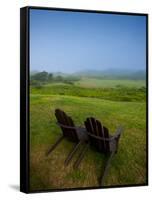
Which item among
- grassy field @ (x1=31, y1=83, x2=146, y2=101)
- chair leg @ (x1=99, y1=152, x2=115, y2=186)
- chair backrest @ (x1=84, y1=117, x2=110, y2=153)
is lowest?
chair leg @ (x1=99, y1=152, x2=115, y2=186)

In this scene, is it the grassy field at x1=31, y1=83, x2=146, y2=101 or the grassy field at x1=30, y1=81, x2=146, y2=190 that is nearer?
the grassy field at x1=30, y1=81, x2=146, y2=190

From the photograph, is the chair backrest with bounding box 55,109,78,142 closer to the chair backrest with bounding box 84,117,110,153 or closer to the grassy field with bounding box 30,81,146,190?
the grassy field with bounding box 30,81,146,190

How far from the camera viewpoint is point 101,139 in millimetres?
8562

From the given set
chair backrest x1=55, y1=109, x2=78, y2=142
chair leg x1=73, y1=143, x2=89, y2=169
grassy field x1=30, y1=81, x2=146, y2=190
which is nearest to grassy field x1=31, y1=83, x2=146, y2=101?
grassy field x1=30, y1=81, x2=146, y2=190

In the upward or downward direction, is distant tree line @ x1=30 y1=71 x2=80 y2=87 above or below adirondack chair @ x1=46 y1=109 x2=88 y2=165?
above

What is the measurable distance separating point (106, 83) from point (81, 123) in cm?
60

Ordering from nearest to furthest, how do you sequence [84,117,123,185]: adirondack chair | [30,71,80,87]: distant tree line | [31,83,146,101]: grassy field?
1. [30,71,80,87]: distant tree line
2. [31,83,146,101]: grassy field
3. [84,117,123,185]: adirondack chair

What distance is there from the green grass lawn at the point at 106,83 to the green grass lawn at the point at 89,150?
167 mm

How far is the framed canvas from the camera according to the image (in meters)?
8.35

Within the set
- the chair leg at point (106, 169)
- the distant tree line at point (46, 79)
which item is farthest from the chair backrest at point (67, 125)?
the chair leg at point (106, 169)

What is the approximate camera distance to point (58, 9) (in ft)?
27.9

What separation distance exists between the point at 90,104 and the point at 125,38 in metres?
0.94

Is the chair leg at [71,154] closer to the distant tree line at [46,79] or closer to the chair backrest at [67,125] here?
the chair backrest at [67,125]

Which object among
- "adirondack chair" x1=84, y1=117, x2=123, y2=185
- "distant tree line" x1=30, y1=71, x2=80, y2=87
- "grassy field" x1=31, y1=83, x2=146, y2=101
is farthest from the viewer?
"adirondack chair" x1=84, y1=117, x2=123, y2=185
